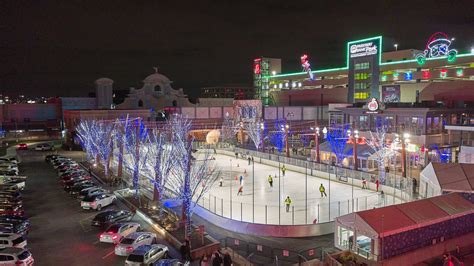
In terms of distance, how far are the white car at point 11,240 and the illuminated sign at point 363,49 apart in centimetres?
6574

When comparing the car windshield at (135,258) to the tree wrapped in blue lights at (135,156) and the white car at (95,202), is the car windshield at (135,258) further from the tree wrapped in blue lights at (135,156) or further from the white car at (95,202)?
the tree wrapped in blue lights at (135,156)

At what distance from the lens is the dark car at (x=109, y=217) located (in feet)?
74.1

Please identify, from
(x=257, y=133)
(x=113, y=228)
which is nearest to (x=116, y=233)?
(x=113, y=228)

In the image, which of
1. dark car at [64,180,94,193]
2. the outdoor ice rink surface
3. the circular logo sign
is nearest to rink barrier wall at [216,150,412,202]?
the outdoor ice rink surface

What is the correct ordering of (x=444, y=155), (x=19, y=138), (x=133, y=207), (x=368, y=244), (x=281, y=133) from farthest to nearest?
1. (x=19, y=138)
2. (x=281, y=133)
3. (x=444, y=155)
4. (x=133, y=207)
5. (x=368, y=244)

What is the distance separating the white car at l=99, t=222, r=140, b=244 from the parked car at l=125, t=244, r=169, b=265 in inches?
123

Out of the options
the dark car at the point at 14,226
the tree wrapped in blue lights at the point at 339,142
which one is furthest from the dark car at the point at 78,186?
the tree wrapped in blue lights at the point at 339,142

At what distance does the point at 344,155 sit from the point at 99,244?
95.7 feet

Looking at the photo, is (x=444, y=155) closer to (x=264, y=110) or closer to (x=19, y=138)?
(x=264, y=110)

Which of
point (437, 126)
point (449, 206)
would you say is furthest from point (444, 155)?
point (449, 206)

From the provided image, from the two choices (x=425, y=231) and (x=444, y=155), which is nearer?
(x=425, y=231)

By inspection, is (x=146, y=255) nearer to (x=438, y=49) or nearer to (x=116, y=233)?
(x=116, y=233)

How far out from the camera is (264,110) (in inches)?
3226

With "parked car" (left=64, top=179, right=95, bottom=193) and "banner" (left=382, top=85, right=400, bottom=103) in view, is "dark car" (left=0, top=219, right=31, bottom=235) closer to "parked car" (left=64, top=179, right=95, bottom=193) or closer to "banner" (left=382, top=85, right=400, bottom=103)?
"parked car" (left=64, top=179, right=95, bottom=193)
